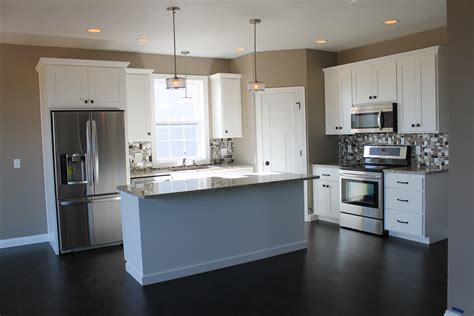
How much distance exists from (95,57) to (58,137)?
1.53 m

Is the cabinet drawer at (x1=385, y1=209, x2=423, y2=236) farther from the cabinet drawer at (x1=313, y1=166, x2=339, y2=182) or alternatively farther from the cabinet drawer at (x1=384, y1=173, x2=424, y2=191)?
the cabinet drawer at (x1=313, y1=166, x2=339, y2=182)

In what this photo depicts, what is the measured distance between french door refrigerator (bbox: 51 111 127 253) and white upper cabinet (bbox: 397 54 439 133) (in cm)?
364

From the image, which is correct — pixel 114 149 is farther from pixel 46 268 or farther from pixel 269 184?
pixel 269 184

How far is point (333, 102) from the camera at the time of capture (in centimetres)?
655

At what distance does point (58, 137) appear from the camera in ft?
16.8

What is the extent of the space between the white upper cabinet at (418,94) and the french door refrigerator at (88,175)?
11.9ft

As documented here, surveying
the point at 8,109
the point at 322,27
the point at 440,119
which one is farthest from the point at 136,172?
the point at 440,119

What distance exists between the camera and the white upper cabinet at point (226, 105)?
686cm

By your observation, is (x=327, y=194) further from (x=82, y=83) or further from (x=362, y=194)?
(x=82, y=83)

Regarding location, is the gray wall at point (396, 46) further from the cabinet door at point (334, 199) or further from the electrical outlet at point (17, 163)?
the electrical outlet at point (17, 163)

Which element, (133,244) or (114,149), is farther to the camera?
(114,149)

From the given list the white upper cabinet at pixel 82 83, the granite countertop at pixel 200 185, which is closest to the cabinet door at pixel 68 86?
the white upper cabinet at pixel 82 83

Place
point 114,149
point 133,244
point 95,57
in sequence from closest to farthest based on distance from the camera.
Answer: point 133,244 < point 114,149 < point 95,57

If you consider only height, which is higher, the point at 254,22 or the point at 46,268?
the point at 254,22
